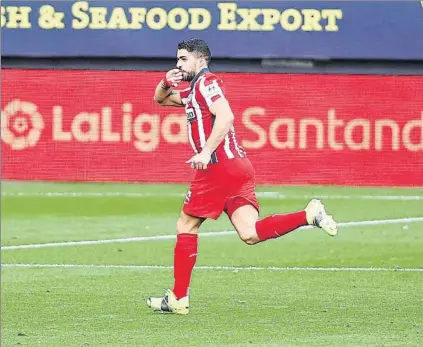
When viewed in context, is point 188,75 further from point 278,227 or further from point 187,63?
point 278,227

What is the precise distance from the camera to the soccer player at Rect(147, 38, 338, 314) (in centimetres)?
Result: 1041

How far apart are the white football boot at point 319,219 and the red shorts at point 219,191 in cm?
46

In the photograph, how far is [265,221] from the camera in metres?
10.5

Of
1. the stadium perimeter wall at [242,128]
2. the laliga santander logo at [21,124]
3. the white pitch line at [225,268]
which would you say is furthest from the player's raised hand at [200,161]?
the laliga santander logo at [21,124]

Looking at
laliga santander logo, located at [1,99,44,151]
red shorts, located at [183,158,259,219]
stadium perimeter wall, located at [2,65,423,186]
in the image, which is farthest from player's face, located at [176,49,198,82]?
laliga santander logo, located at [1,99,44,151]

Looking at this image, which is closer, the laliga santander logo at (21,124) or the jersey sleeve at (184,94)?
the jersey sleeve at (184,94)

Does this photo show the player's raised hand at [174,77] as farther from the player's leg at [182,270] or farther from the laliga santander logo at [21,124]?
the laliga santander logo at [21,124]

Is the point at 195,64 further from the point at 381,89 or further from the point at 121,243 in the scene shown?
the point at 381,89

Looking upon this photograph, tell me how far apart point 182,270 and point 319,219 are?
39.5 inches

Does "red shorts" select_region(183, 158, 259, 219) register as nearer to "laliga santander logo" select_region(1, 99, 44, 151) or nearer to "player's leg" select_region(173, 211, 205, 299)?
"player's leg" select_region(173, 211, 205, 299)

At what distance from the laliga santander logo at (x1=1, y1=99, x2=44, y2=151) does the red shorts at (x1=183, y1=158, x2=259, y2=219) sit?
1487 centimetres

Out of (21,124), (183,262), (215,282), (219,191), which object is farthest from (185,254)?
(21,124)

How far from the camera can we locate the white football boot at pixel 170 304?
33.9 feet

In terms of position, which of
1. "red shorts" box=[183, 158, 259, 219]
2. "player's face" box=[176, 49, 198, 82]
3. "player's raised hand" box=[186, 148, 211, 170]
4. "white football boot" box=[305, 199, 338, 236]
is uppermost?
"player's face" box=[176, 49, 198, 82]
